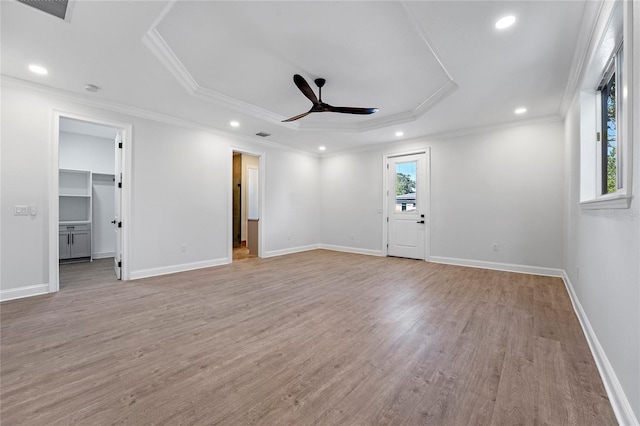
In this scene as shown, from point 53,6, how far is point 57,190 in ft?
8.12

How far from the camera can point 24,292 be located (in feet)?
11.0

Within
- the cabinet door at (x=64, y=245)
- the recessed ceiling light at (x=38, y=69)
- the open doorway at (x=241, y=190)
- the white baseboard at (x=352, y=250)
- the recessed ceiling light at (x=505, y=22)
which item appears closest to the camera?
the recessed ceiling light at (x=505, y=22)

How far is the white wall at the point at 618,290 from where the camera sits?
129 cm

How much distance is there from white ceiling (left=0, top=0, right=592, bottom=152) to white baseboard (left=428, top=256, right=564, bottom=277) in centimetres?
257

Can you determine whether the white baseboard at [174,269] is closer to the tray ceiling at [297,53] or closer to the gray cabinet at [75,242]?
the gray cabinet at [75,242]

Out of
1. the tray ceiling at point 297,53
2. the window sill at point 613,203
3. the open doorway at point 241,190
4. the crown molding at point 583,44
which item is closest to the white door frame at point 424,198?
the tray ceiling at point 297,53

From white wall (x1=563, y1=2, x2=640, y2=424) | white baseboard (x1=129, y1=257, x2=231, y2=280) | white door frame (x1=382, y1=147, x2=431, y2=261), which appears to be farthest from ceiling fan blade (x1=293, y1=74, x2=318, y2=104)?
white baseboard (x1=129, y1=257, x2=231, y2=280)

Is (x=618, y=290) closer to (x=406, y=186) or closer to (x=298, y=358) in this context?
(x=298, y=358)

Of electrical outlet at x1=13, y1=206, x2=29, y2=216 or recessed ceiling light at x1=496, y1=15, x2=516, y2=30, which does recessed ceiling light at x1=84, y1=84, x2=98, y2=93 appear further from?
recessed ceiling light at x1=496, y1=15, x2=516, y2=30

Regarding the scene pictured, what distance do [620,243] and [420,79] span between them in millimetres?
2808

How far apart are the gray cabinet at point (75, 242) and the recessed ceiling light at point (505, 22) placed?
772 cm

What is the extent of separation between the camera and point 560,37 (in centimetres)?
241

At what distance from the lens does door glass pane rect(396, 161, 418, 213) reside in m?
5.89

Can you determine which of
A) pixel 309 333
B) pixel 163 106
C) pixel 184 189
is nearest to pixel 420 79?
pixel 309 333
